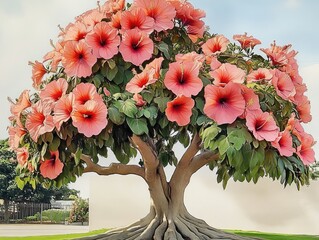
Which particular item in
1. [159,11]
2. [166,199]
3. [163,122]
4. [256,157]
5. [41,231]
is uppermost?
[159,11]

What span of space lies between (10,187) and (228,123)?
21.2m

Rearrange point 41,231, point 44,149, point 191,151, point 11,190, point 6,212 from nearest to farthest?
point 44,149
point 191,151
point 41,231
point 6,212
point 11,190

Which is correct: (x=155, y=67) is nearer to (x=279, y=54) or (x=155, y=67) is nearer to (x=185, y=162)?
(x=279, y=54)

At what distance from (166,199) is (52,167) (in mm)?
1062

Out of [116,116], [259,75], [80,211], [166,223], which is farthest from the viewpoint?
[80,211]

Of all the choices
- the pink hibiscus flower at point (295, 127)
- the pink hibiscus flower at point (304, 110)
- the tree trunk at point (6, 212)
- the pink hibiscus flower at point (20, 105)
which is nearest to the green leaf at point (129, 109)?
the pink hibiscus flower at point (20, 105)

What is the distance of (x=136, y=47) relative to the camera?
132 inches

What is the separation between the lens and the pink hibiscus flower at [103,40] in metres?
3.29

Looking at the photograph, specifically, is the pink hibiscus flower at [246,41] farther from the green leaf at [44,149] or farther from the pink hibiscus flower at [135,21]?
the green leaf at [44,149]

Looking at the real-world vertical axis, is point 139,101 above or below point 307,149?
above

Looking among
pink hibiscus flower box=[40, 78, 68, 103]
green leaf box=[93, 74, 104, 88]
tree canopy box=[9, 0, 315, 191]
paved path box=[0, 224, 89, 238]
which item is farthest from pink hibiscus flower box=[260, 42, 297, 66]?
paved path box=[0, 224, 89, 238]

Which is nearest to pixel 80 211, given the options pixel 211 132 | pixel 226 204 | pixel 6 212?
pixel 6 212

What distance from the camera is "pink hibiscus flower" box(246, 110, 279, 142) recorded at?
10.1ft

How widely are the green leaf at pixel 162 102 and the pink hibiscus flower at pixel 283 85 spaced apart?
25.7 inches
